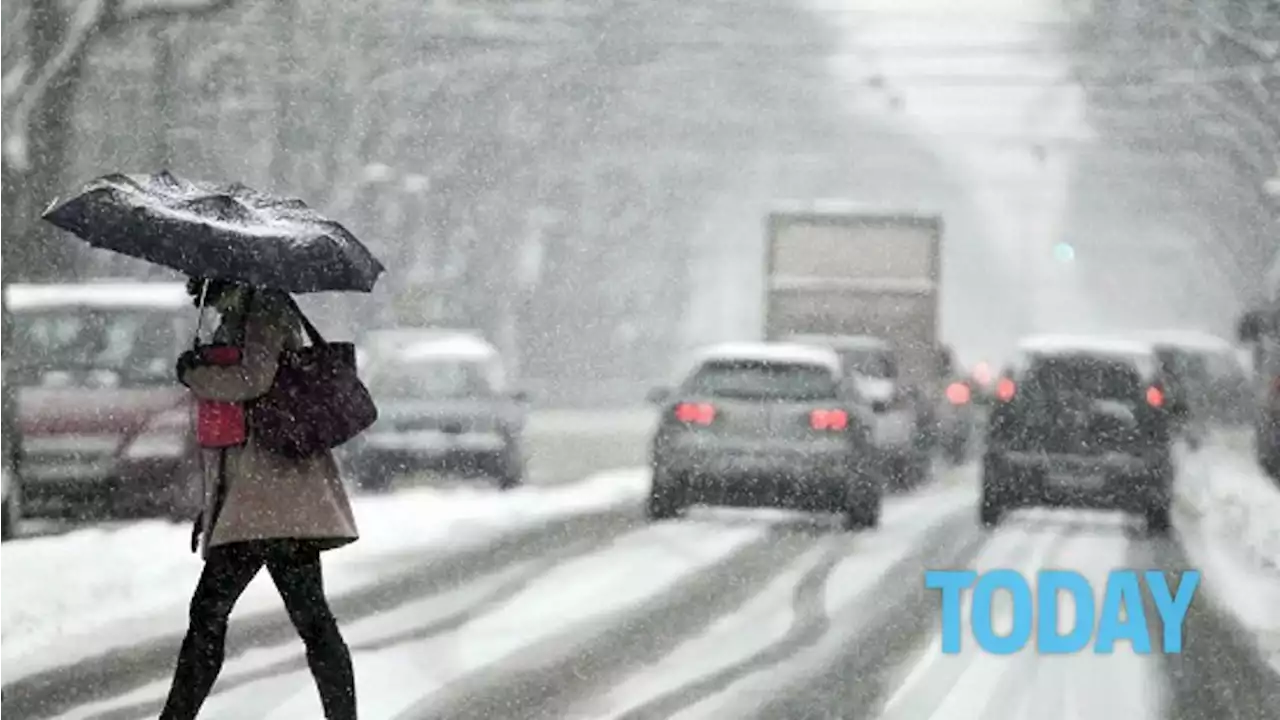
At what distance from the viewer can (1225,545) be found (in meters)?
14.0

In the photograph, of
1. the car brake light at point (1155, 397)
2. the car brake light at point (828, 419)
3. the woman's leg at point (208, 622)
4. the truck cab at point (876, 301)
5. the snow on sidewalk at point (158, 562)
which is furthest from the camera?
the car brake light at point (828, 419)

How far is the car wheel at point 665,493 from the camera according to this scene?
1348cm

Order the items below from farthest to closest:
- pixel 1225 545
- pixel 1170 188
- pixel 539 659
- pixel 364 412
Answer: pixel 1225 545
pixel 1170 188
pixel 539 659
pixel 364 412

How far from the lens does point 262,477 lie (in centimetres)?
739

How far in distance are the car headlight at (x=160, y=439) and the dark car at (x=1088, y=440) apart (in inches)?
176

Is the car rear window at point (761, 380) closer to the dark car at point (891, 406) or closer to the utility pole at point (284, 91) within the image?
the dark car at point (891, 406)

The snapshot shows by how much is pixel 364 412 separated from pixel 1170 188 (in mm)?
5993

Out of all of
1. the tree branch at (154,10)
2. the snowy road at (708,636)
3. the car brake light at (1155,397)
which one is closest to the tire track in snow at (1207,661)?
the snowy road at (708,636)

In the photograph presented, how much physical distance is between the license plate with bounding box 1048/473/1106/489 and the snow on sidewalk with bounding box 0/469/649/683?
2.45 metres

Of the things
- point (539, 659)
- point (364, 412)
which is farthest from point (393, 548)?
point (364, 412)

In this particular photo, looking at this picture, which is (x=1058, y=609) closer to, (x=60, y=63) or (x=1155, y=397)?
(x=1155, y=397)

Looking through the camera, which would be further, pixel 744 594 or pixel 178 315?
pixel 178 315

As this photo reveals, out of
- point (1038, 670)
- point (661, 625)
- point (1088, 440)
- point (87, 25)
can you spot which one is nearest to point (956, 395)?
point (1088, 440)

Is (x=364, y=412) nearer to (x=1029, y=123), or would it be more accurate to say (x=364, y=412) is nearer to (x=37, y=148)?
(x=1029, y=123)
